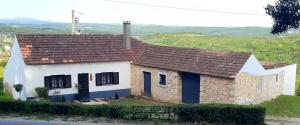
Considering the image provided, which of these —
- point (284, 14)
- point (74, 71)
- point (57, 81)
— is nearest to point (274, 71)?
point (284, 14)

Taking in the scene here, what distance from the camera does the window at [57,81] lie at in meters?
29.6

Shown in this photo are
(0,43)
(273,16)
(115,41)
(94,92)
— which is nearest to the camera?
(273,16)

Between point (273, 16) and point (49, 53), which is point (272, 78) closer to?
point (273, 16)

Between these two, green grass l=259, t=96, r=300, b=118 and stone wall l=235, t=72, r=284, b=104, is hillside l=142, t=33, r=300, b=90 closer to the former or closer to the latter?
stone wall l=235, t=72, r=284, b=104

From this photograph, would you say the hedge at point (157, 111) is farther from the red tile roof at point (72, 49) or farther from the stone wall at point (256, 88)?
the red tile roof at point (72, 49)

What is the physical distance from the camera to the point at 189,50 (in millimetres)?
30875

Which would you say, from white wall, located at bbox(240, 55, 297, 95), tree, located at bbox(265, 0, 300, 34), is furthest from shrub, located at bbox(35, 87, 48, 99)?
tree, located at bbox(265, 0, 300, 34)

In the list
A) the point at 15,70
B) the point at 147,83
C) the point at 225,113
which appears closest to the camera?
the point at 225,113

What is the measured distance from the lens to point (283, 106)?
27469mm

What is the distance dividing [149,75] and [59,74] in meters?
6.97

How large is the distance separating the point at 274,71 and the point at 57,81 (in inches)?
640

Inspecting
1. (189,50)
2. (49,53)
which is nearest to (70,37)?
(49,53)

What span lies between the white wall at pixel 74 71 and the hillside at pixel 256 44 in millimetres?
19868

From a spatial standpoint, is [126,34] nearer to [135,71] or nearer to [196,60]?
[135,71]
